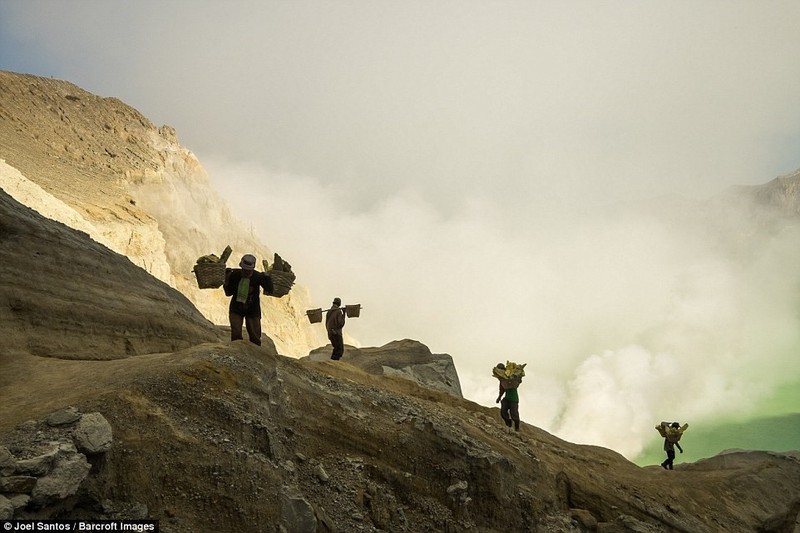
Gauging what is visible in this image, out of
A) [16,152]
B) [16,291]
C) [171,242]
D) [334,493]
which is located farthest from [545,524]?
[16,152]

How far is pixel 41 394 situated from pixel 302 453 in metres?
3.86

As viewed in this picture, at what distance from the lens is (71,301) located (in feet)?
43.4

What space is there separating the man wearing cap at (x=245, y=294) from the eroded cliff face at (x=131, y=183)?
110 ft

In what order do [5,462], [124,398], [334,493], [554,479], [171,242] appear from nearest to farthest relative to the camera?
[5,462], [124,398], [334,493], [554,479], [171,242]

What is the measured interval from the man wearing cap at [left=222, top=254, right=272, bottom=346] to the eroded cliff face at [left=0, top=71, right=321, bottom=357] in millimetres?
33667

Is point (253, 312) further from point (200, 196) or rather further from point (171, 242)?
point (200, 196)

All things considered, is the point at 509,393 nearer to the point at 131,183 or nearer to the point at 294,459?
the point at 294,459

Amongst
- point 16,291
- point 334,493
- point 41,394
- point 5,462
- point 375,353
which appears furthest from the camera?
point 375,353

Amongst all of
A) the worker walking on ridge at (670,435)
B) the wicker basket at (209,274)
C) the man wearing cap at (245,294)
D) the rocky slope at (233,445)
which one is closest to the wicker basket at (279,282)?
the man wearing cap at (245,294)

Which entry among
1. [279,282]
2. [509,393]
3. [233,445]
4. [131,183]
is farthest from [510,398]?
[131,183]

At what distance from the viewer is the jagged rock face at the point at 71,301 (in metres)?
12.2

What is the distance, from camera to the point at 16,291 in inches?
486

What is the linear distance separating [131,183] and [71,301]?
1847 inches

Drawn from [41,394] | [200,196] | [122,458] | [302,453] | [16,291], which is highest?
[200,196]
